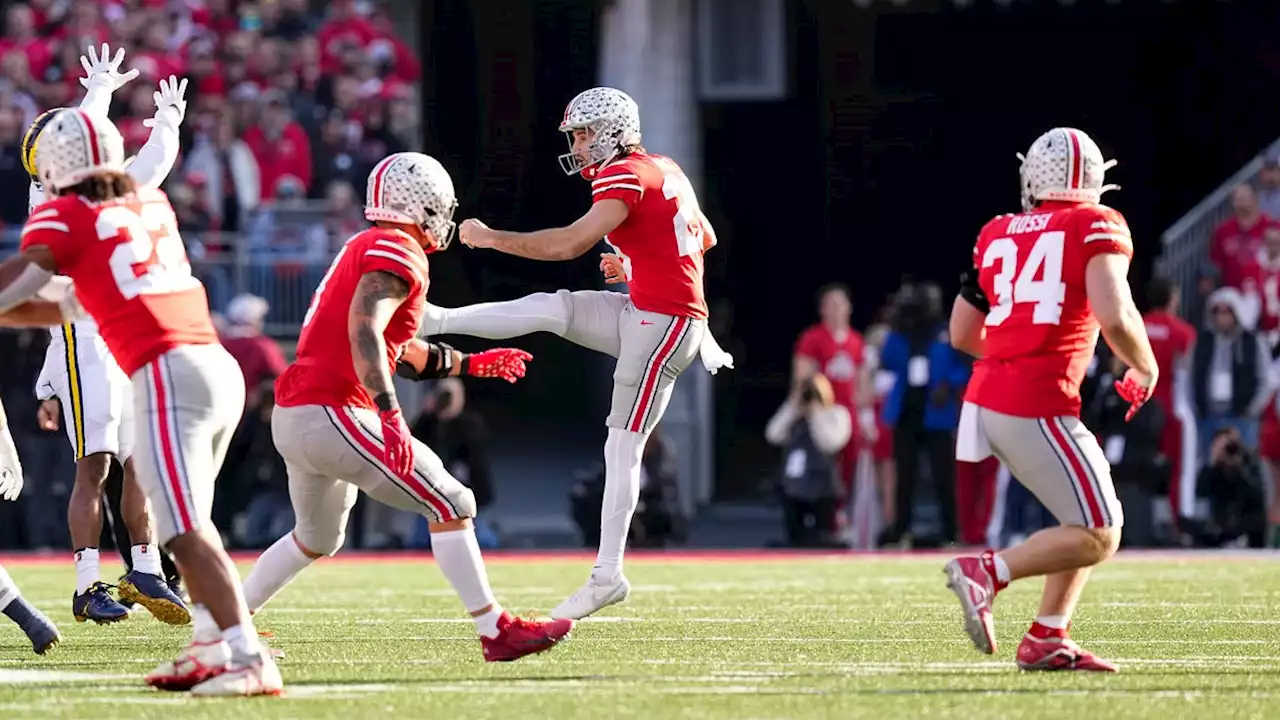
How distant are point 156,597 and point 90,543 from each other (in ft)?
2.24

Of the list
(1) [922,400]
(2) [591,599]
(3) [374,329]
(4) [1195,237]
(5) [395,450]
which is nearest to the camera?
(3) [374,329]

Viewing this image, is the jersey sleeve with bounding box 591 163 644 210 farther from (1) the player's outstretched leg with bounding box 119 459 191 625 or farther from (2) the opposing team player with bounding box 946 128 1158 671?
(1) the player's outstretched leg with bounding box 119 459 191 625

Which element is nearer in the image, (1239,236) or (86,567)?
(86,567)

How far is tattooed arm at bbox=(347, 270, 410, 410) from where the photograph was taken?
21.3 ft

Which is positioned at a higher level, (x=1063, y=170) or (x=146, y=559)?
(x=1063, y=170)

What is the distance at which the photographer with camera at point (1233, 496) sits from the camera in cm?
1462

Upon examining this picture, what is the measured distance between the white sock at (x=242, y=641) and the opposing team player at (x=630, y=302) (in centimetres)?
208

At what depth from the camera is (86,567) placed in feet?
28.9

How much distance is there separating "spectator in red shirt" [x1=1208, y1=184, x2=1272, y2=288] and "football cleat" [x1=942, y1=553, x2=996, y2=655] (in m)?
9.64

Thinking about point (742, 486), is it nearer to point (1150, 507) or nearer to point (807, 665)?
point (1150, 507)

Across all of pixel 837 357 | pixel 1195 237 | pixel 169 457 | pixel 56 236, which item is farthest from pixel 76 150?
pixel 1195 237

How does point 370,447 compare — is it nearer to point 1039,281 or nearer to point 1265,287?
point 1039,281

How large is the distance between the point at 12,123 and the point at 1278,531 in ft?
31.1

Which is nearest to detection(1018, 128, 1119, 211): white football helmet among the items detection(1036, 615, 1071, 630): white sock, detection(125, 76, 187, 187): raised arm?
detection(1036, 615, 1071, 630): white sock
